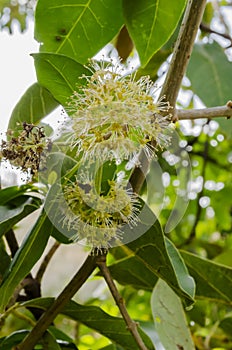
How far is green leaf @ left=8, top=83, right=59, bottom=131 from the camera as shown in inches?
34.6

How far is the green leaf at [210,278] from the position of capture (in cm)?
94

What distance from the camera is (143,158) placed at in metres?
0.74

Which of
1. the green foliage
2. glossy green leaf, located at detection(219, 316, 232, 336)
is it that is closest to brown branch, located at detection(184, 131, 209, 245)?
the green foliage

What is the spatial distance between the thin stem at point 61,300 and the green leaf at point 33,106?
0.23 metres

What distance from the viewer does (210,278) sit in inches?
37.5

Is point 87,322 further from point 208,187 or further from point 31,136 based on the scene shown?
point 208,187

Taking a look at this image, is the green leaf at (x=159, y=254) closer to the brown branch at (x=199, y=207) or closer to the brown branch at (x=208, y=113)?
the brown branch at (x=208, y=113)

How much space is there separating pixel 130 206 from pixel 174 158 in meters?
0.51

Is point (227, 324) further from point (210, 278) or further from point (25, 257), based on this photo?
point (25, 257)

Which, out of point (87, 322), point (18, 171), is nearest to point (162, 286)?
point (87, 322)

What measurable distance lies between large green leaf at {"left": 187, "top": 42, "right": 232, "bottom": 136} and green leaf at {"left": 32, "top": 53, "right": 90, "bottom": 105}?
17.2 inches

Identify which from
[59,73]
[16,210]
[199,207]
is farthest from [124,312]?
[199,207]

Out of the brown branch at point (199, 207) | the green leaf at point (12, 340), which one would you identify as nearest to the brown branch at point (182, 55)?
the green leaf at point (12, 340)

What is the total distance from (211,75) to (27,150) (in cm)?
55
